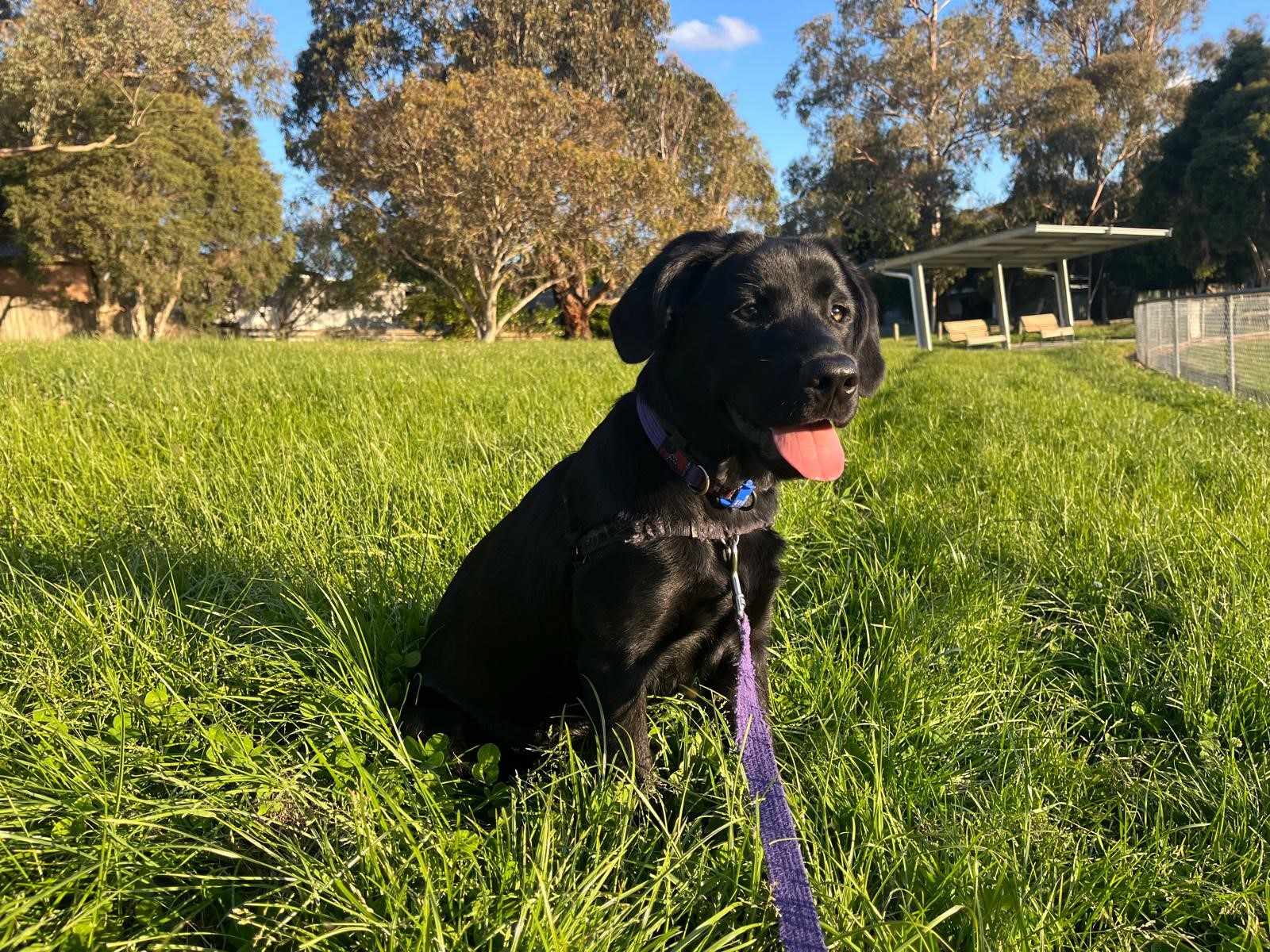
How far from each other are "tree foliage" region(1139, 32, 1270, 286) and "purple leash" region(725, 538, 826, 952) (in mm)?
36492

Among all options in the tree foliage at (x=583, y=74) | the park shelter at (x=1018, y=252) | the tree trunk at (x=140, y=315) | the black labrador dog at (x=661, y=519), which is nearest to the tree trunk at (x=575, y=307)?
the tree foliage at (x=583, y=74)

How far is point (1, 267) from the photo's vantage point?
28859 mm

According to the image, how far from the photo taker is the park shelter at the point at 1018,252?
20.0m

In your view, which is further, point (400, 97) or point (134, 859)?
point (400, 97)

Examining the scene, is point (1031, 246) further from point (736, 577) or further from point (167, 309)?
point (167, 309)

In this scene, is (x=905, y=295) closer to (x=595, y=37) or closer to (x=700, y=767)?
(x=595, y=37)

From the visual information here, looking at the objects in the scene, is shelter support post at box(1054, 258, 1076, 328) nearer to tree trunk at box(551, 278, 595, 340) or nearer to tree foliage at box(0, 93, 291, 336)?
tree trunk at box(551, 278, 595, 340)

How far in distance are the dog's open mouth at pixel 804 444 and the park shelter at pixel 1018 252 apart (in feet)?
66.2

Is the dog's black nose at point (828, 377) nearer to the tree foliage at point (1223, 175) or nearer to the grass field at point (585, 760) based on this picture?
the grass field at point (585, 760)

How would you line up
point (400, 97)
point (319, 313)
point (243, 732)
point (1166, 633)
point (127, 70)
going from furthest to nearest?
point (319, 313), point (400, 97), point (127, 70), point (1166, 633), point (243, 732)

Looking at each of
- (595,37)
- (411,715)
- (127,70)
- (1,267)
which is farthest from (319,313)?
(411,715)

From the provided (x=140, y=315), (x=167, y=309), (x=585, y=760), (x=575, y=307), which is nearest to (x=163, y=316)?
(x=167, y=309)

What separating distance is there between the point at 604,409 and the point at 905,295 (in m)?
40.5

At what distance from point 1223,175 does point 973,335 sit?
13.7m
